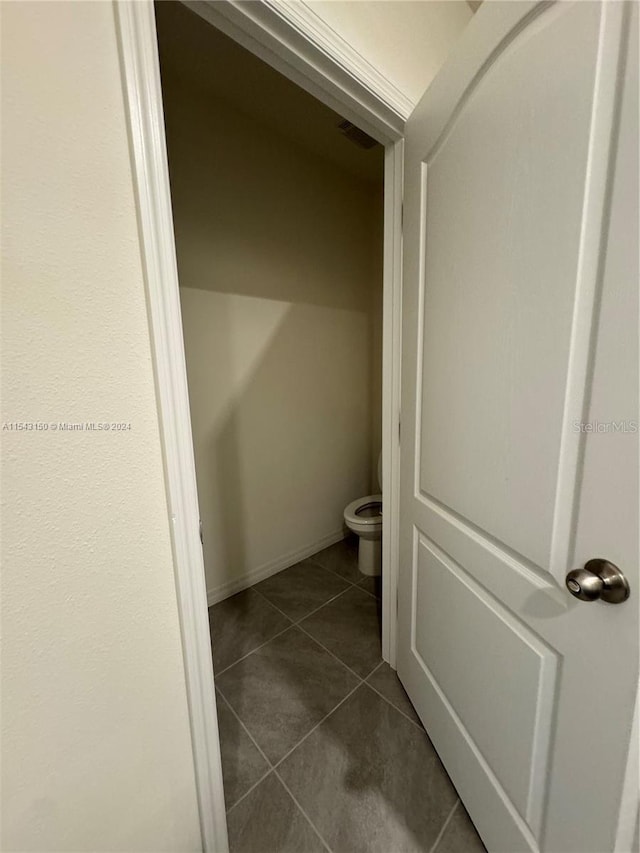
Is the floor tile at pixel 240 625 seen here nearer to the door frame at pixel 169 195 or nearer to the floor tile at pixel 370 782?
the floor tile at pixel 370 782

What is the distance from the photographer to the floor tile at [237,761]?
3.47 feet

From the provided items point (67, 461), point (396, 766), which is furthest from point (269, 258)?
point (396, 766)

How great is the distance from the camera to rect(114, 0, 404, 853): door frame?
1.85ft

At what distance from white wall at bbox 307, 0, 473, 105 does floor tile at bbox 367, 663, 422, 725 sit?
6.76 ft

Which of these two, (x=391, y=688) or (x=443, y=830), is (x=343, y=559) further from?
(x=443, y=830)

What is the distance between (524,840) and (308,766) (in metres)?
0.62

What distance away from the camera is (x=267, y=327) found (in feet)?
6.30

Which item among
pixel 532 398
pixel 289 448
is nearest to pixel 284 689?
pixel 289 448

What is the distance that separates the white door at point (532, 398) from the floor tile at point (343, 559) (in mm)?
1081

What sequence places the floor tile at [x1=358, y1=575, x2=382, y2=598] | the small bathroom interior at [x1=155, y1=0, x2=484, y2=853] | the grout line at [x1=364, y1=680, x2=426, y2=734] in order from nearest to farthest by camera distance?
1. the small bathroom interior at [x1=155, y1=0, x2=484, y2=853]
2. the grout line at [x1=364, y1=680, x2=426, y2=734]
3. the floor tile at [x1=358, y1=575, x2=382, y2=598]

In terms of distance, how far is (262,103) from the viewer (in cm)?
160

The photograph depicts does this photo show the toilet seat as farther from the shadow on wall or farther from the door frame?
the door frame

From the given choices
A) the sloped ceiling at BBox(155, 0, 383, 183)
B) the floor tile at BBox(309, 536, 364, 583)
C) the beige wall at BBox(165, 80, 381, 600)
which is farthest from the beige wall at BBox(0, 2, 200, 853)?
the floor tile at BBox(309, 536, 364, 583)

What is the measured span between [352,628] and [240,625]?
1.83 feet
